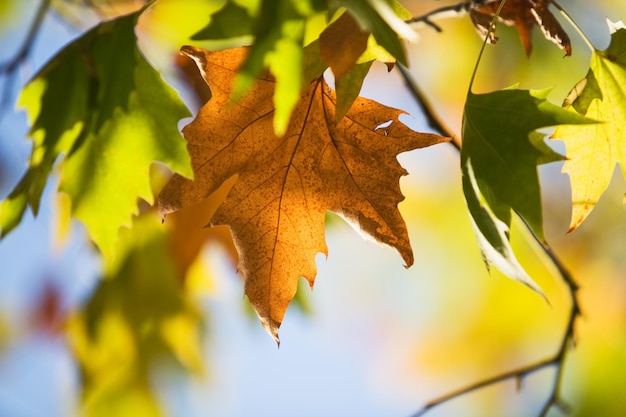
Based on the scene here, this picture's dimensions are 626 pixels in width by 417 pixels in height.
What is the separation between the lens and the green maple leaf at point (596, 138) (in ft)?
3.37

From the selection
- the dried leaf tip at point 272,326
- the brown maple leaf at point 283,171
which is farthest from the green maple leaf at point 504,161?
the dried leaf tip at point 272,326

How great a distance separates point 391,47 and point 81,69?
480 mm

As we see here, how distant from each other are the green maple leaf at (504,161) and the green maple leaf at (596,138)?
145 mm

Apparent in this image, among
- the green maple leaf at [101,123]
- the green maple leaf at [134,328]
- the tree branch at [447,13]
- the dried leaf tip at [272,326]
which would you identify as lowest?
the green maple leaf at [134,328]

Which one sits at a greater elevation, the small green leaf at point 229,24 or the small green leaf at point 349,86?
the small green leaf at point 229,24

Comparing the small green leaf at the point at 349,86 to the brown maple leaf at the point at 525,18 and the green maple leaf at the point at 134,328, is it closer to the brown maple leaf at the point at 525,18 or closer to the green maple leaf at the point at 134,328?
the brown maple leaf at the point at 525,18

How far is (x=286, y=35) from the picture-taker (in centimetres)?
82

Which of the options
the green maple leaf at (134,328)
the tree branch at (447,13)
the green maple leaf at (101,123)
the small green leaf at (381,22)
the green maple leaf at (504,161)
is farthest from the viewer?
the green maple leaf at (134,328)

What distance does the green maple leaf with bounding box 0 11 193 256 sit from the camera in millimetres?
1016

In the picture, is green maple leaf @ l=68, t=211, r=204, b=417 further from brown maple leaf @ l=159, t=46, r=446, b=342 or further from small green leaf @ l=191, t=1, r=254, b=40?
small green leaf @ l=191, t=1, r=254, b=40

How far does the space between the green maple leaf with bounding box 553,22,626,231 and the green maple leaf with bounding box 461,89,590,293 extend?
5.7 inches

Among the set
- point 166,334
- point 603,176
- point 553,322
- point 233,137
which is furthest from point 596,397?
point 233,137

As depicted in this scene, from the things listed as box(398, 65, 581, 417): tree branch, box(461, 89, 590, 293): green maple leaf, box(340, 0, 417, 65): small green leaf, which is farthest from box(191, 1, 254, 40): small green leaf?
box(398, 65, 581, 417): tree branch

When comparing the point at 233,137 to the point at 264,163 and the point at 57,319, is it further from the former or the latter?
the point at 57,319
